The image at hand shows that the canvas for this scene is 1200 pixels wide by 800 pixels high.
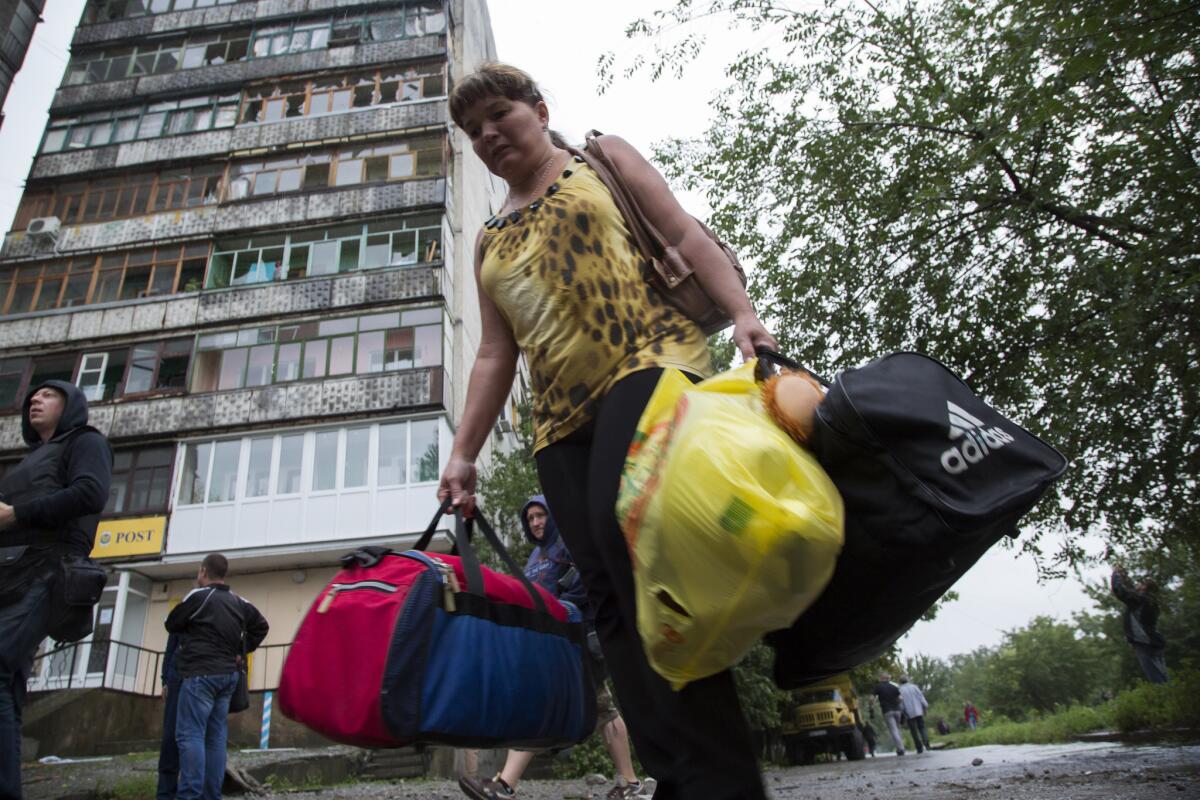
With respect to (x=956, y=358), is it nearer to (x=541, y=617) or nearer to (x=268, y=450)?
(x=541, y=617)

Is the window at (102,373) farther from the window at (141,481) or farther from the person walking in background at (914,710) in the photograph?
the person walking in background at (914,710)

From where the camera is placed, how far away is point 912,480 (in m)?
1.38

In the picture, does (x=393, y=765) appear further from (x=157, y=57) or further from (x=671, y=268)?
(x=157, y=57)

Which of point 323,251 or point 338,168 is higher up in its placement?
point 338,168

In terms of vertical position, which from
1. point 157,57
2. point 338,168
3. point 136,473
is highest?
point 157,57

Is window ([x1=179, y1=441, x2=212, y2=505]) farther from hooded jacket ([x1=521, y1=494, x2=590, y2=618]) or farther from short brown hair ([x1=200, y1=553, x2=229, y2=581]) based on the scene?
hooded jacket ([x1=521, y1=494, x2=590, y2=618])

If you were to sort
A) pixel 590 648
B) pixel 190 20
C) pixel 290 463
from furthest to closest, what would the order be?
pixel 190 20
pixel 290 463
pixel 590 648

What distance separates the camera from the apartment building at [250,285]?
20.0 metres

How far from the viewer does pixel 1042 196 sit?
7664mm

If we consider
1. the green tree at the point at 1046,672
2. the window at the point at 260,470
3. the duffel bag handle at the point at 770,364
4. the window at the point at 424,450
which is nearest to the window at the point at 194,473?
the window at the point at 260,470

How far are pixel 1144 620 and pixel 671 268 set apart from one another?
940 centimetres

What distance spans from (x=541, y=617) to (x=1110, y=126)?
654cm

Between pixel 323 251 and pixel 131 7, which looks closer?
pixel 323 251

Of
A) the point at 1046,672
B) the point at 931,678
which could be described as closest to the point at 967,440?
the point at 1046,672
